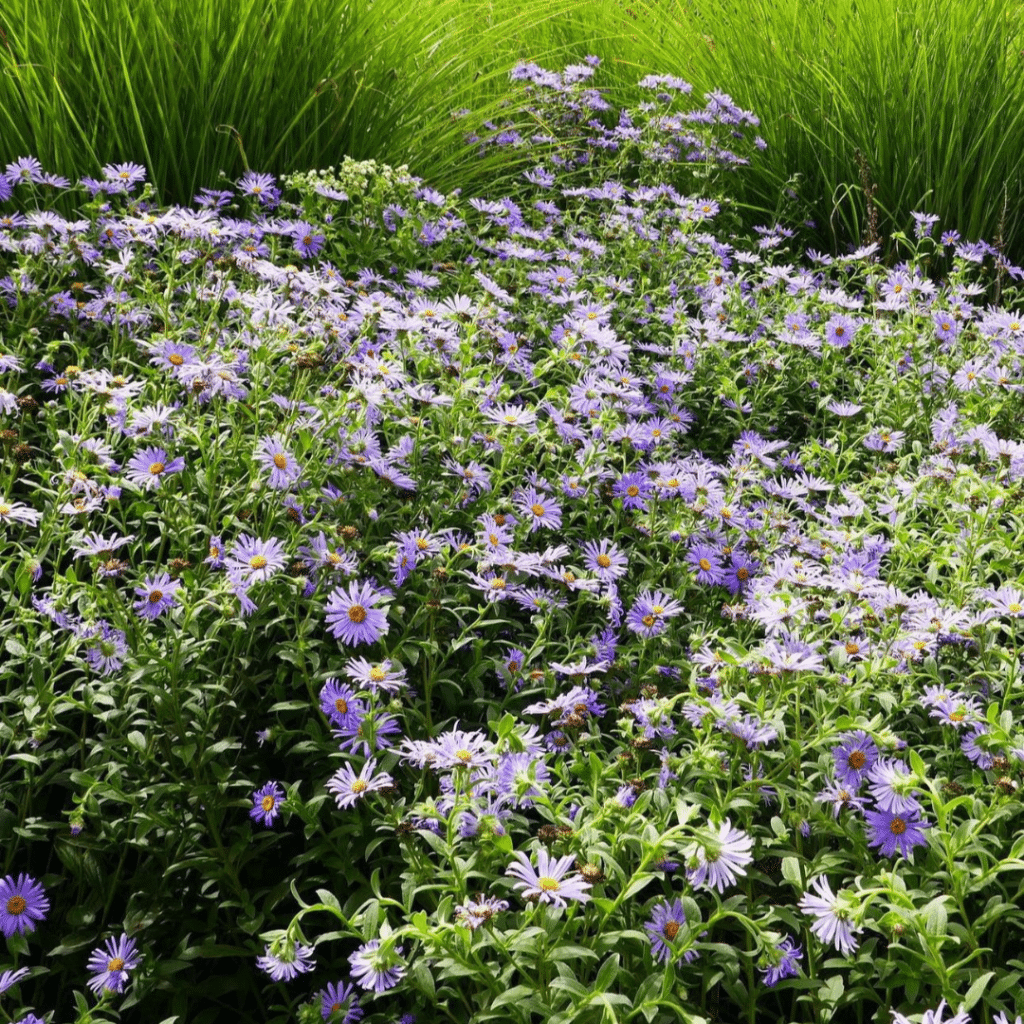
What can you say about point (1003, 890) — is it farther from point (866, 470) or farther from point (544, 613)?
point (866, 470)

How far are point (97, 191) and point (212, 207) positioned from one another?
16.0 inches

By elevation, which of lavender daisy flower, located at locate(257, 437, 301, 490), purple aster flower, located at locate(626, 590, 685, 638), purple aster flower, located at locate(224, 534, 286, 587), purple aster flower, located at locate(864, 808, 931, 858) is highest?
lavender daisy flower, located at locate(257, 437, 301, 490)

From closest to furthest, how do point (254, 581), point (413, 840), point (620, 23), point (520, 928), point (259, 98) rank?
point (520, 928)
point (413, 840)
point (254, 581)
point (259, 98)
point (620, 23)

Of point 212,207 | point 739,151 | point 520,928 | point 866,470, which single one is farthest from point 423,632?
point 739,151

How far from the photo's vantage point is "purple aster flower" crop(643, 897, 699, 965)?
1360mm

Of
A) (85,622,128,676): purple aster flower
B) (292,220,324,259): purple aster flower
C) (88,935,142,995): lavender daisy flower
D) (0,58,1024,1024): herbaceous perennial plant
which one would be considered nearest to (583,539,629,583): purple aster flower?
(0,58,1024,1024): herbaceous perennial plant

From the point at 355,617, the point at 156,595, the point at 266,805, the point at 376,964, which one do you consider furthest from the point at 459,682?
the point at 376,964

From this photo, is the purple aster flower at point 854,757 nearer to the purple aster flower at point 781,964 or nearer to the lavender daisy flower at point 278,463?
the purple aster flower at point 781,964

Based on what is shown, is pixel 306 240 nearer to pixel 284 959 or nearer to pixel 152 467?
pixel 152 467

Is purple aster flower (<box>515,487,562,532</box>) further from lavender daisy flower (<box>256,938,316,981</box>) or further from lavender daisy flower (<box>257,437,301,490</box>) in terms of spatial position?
lavender daisy flower (<box>256,938,316,981</box>)

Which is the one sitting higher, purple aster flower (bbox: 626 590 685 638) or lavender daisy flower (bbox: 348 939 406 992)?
lavender daisy flower (bbox: 348 939 406 992)

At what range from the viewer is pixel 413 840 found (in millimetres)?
1459

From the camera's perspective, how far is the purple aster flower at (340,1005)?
1.44 meters

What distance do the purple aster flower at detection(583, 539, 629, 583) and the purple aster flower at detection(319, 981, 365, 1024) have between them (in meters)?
0.85
